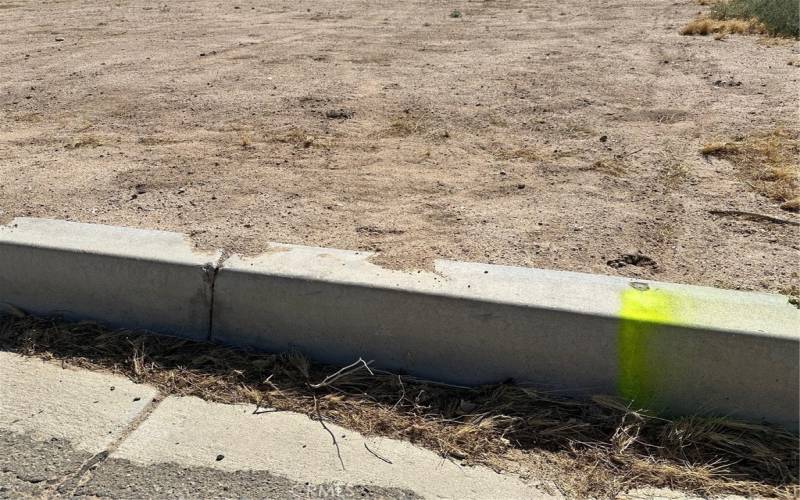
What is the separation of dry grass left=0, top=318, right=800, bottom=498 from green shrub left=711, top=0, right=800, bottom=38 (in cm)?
950

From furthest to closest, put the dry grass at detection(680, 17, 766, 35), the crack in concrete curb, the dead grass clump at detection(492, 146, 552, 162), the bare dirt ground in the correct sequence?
1. the dry grass at detection(680, 17, 766, 35)
2. the dead grass clump at detection(492, 146, 552, 162)
3. the bare dirt ground
4. the crack in concrete curb

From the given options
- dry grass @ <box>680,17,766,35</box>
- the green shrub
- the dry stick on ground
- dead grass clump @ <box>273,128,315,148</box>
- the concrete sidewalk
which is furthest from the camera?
dry grass @ <box>680,17,766,35</box>

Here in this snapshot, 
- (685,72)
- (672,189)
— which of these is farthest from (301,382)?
(685,72)

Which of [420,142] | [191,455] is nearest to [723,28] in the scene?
[420,142]

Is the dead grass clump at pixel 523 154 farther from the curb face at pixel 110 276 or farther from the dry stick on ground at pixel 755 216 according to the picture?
the curb face at pixel 110 276

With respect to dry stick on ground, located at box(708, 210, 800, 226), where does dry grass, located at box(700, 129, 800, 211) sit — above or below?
above

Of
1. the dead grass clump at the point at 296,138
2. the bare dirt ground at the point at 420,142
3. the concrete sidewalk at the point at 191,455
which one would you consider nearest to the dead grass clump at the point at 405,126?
the bare dirt ground at the point at 420,142

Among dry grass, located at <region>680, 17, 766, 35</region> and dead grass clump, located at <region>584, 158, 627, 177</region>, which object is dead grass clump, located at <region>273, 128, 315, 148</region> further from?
dry grass, located at <region>680, 17, 766, 35</region>

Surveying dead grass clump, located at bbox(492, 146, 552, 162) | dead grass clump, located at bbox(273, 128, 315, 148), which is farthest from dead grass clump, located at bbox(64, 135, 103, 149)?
dead grass clump, located at bbox(492, 146, 552, 162)

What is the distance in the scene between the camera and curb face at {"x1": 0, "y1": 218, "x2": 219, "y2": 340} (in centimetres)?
370

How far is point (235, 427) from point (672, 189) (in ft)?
11.1

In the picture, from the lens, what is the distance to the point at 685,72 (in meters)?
8.30

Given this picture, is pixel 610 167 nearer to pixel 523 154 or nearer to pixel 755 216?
pixel 523 154

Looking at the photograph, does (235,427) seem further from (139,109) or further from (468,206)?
(139,109)
